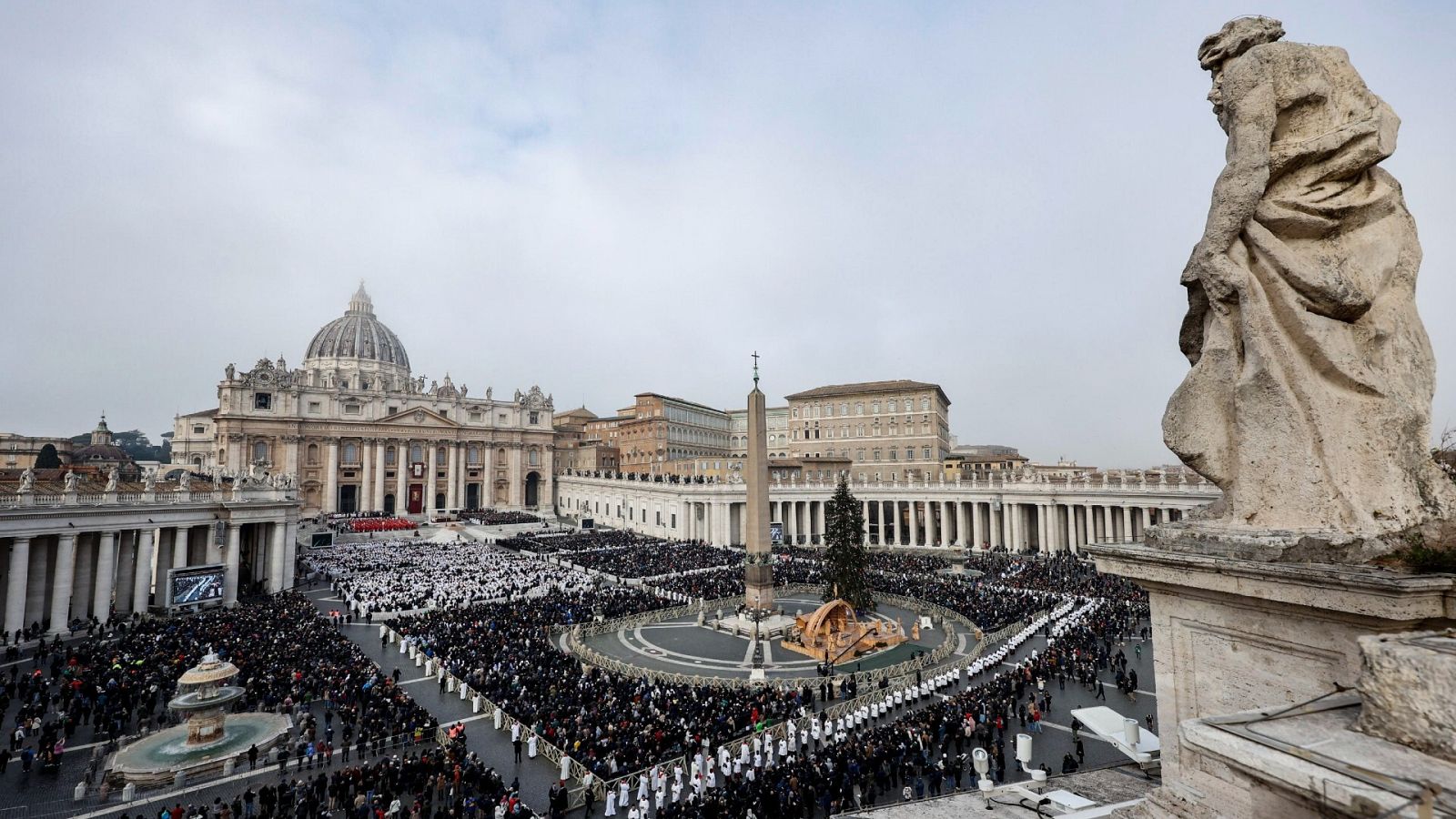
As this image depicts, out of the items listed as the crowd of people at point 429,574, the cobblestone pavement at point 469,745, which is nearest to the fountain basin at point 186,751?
the cobblestone pavement at point 469,745

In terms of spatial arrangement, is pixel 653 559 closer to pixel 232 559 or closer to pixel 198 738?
pixel 232 559

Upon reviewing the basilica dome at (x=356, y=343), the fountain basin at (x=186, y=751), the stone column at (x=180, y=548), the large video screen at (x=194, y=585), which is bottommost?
the fountain basin at (x=186, y=751)

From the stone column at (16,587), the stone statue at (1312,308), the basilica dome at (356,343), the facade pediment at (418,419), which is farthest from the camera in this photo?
the basilica dome at (356,343)

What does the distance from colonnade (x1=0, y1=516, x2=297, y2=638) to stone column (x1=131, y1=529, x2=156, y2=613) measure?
0.04 meters

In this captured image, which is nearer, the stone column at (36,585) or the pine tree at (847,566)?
the stone column at (36,585)

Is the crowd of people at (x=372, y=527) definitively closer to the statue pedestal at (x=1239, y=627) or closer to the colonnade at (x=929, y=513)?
the colonnade at (x=929, y=513)

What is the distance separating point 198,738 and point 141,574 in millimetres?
20441

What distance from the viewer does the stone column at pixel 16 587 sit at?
25.4m

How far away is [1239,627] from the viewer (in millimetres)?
4980

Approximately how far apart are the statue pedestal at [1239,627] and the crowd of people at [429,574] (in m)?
31.2

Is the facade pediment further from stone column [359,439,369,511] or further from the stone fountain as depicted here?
the stone fountain

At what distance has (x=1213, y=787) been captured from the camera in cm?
476

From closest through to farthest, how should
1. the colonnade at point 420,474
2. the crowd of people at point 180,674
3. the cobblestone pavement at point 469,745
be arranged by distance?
the cobblestone pavement at point 469,745
the crowd of people at point 180,674
the colonnade at point 420,474

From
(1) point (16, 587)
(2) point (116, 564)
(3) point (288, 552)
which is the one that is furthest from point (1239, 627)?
(3) point (288, 552)
